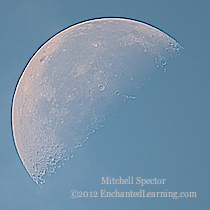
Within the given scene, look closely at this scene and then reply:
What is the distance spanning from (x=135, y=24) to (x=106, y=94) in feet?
1.37

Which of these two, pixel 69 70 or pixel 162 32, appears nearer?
pixel 69 70

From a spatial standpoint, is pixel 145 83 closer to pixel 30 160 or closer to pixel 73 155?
pixel 73 155

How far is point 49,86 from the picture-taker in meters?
1.69

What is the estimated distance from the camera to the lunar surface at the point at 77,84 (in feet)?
5.52

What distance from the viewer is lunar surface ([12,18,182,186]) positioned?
1.68 metres

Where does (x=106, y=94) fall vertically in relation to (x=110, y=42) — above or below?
below

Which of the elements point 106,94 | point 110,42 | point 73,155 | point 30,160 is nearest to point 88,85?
point 106,94

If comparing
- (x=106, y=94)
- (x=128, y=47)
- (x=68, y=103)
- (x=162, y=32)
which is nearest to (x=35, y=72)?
(x=68, y=103)

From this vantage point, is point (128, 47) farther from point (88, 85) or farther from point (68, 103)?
point (68, 103)

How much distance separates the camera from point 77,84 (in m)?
1.69

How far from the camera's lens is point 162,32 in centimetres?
179

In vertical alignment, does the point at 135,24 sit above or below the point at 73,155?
above

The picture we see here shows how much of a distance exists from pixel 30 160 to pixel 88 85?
1.69 feet

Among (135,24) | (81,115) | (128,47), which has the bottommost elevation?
(81,115)
